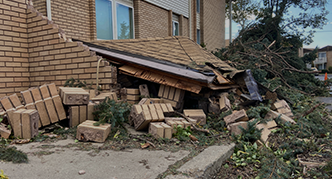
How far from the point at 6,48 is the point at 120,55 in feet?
7.60

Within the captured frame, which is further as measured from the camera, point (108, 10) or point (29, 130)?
point (108, 10)

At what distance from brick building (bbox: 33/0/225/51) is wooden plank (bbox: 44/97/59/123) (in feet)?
12.4

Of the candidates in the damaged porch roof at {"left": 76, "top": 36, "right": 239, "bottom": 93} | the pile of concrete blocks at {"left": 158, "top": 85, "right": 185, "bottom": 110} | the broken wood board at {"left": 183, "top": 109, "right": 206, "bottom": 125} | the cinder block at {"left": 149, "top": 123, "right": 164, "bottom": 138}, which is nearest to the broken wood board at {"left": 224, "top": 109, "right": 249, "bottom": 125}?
the broken wood board at {"left": 183, "top": 109, "right": 206, "bottom": 125}

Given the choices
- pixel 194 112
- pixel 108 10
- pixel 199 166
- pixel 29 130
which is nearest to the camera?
pixel 199 166

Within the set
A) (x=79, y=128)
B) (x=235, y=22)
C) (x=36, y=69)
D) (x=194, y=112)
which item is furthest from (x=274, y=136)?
(x=235, y=22)

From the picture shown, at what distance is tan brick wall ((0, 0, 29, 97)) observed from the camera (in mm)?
4723

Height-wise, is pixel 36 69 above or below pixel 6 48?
below

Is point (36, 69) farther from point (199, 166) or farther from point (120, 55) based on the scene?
point (199, 166)

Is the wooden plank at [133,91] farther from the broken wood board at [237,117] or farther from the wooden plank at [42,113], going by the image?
the broken wood board at [237,117]

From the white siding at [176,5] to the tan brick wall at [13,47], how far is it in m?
6.40

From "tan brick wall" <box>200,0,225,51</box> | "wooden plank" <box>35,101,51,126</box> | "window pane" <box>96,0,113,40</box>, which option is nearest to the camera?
"wooden plank" <box>35,101,51,126</box>

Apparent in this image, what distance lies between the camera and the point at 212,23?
18547 millimetres

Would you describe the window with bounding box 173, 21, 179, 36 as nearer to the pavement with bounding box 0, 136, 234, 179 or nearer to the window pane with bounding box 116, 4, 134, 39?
the window pane with bounding box 116, 4, 134, 39

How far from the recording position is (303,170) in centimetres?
292
